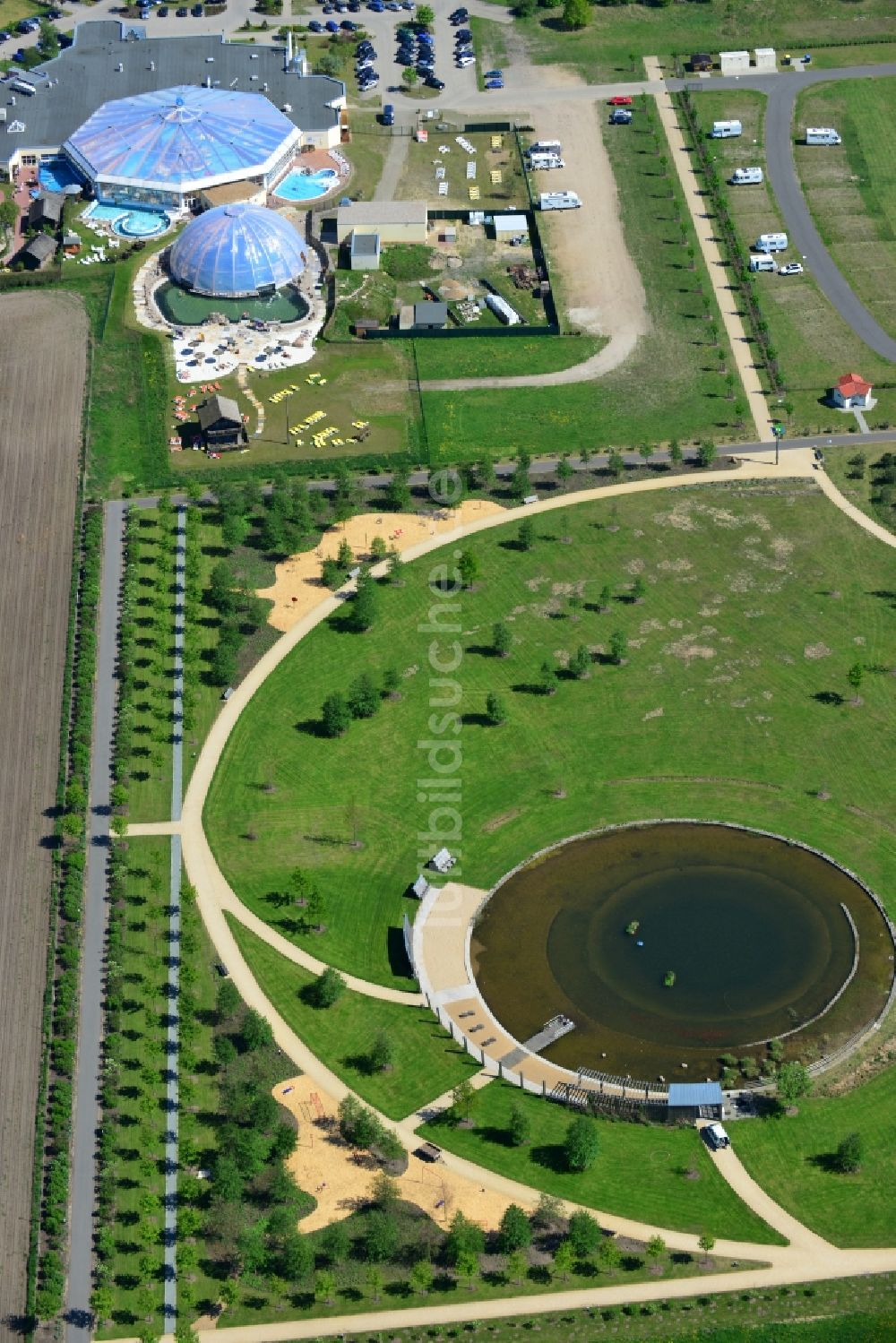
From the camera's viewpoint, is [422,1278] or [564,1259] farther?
[564,1259]

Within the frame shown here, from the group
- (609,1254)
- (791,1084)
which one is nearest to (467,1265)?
(609,1254)

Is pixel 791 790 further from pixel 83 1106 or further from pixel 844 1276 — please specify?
pixel 83 1106

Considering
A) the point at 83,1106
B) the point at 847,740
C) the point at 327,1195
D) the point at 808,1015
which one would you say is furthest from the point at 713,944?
the point at 83,1106

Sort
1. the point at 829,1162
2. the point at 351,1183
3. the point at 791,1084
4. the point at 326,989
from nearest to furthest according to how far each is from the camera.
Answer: the point at 351,1183, the point at 829,1162, the point at 791,1084, the point at 326,989

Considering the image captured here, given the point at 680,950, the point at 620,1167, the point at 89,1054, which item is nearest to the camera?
the point at 620,1167

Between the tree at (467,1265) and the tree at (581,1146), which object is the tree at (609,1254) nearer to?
the tree at (581,1146)

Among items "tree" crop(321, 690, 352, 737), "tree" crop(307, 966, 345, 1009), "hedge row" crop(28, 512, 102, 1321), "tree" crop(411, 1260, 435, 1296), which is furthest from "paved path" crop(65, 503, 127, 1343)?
"tree" crop(411, 1260, 435, 1296)

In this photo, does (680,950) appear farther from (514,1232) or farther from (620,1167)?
(514,1232)
